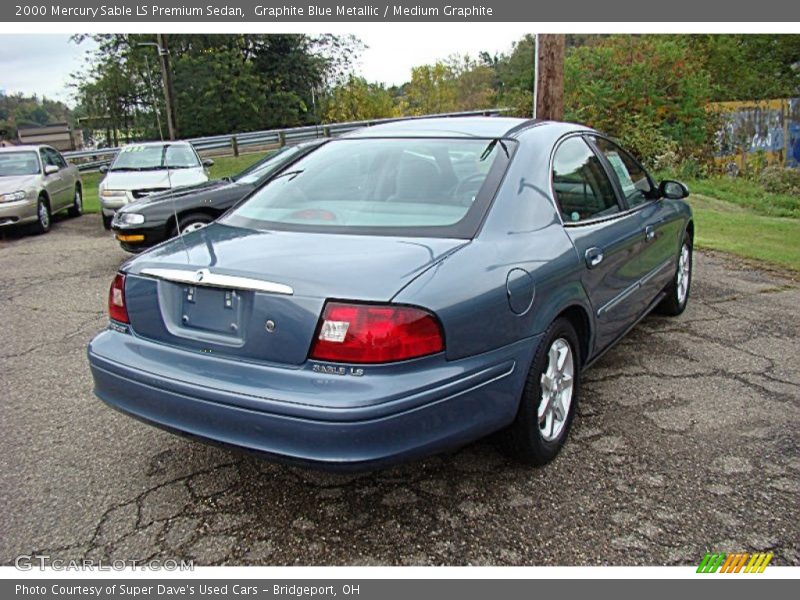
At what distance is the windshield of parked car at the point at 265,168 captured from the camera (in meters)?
8.07

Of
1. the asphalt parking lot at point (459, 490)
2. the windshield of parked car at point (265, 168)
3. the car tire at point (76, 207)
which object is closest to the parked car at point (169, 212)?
the windshield of parked car at point (265, 168)

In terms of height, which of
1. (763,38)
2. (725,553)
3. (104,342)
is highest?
(763,38)

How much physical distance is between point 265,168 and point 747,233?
654 cm

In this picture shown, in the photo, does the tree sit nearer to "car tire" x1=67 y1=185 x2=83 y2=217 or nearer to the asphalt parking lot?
"car tire" x1=67 y1=185 x2=83 y2=217

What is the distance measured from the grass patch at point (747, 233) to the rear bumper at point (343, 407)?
18.8 feet

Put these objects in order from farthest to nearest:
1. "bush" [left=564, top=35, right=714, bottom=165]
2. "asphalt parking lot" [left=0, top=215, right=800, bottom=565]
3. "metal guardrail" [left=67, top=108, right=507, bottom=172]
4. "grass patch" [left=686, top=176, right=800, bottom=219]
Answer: "metal guardrail" [left=67, top=108, right=507, bottom=172], "bush" [left=564, top=35, right=714, bottom=165], "grass patch" [left=686, top=176, right=800, bottom=219], "asphalt parking lot" [left=0, top=215, right=800, bottom=565]

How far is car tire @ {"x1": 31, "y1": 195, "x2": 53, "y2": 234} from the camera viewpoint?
1099cm

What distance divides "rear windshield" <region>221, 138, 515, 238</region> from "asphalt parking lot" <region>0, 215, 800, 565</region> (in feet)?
3.44

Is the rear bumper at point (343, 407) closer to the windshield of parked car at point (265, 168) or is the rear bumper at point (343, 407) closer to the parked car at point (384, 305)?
the parked car at point (384, 305)

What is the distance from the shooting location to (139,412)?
2.61 meters

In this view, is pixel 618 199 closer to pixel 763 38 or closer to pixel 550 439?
pixel 550 439

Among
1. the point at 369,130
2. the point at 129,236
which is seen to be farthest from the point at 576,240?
the point at 129,236

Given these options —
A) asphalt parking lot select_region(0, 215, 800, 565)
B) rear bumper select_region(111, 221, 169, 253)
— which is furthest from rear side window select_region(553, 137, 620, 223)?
rear bumper select_region(111, 221, 169, 253)

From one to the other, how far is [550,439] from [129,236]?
5.47 m
